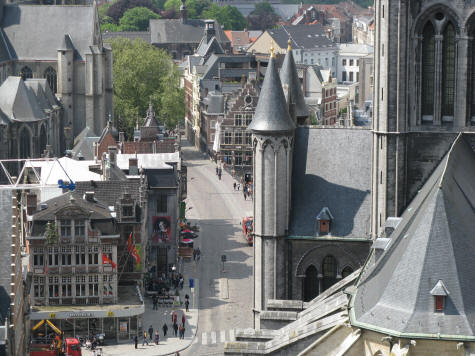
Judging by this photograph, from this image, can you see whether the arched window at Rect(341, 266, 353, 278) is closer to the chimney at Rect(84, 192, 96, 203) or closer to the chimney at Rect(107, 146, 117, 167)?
the chimney at Rect(84, 192, 96, 203)

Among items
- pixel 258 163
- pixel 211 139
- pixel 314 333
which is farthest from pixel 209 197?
pixel 314 333

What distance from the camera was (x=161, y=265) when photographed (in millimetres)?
105812

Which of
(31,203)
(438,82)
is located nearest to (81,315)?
(31,203)

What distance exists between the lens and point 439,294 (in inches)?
1896

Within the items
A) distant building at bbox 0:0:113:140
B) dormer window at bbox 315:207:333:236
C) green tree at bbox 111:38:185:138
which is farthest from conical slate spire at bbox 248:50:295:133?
green tree at bbox 111:38:185:138

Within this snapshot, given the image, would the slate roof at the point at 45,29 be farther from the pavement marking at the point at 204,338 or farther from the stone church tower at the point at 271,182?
the stone church tower at the point at 271,182

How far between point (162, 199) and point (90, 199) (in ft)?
44.9

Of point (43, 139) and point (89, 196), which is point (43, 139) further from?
point (89, 196)

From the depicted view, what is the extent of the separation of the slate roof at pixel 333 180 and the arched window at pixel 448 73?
7000mm

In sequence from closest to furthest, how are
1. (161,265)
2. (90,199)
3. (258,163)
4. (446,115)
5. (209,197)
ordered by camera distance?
1. (446,115)
2. (258,163)
3. (90,199)
4. (161,265)
5. (209,197)

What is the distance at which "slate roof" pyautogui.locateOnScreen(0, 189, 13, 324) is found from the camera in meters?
65.8

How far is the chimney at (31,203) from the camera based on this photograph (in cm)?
9344

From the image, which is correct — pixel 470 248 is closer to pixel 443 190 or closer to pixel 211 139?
pixel 443 190

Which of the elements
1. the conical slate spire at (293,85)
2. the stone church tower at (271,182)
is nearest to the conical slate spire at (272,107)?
the stone church tower at (271,182)
